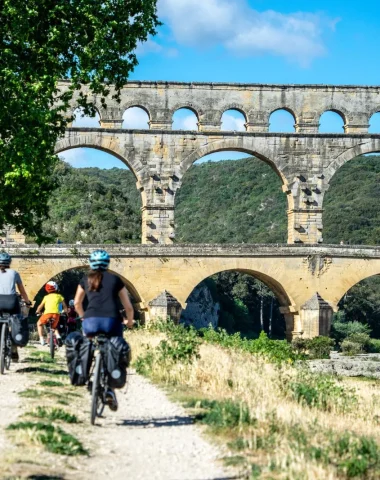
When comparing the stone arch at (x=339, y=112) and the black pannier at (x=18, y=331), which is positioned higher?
the stone arch at (x=339, y=112)

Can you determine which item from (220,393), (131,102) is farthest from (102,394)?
(131,102)

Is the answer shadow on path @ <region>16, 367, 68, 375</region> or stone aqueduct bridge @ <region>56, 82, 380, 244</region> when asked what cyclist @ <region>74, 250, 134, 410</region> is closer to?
shadow on path @ <region>16, 367, 68, 375</region>

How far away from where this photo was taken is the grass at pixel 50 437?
6762 millimetres

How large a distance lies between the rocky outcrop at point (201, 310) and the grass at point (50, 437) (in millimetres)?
46827

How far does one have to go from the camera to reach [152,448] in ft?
23.5

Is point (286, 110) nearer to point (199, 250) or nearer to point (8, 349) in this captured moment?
point (199, 250)

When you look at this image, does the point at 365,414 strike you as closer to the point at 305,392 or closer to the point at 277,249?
the point at 305,392

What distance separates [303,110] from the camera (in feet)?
126

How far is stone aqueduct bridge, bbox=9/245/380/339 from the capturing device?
34844mm

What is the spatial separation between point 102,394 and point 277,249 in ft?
94.7

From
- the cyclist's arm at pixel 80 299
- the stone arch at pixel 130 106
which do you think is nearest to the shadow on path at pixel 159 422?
the cyclist's arm at pixel 80 299

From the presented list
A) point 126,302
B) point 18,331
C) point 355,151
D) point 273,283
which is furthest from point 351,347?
point 126,302

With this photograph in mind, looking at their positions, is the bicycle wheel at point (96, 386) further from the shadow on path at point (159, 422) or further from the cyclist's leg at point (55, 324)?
the cyclist's leg at point (55, 324)

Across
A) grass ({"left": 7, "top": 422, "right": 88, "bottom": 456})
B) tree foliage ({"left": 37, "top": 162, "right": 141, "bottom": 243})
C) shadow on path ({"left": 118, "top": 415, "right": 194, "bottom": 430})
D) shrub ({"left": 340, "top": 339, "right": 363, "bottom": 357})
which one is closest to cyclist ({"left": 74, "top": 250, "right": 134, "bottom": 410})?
shadow on path ({"left": 118, "top": 415, "right": 194, "bottom": 430})
